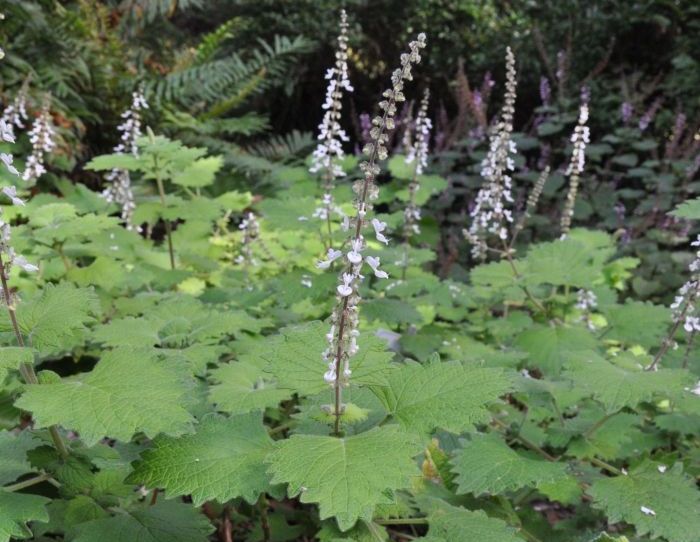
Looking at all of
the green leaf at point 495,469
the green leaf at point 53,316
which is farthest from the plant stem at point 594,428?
the green leaf at point 53,316

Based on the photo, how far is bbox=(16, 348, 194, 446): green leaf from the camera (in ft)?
3.84

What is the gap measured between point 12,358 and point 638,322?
7.81 feet

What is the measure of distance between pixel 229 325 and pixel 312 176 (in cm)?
262

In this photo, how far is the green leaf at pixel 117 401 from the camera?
117 centimetres

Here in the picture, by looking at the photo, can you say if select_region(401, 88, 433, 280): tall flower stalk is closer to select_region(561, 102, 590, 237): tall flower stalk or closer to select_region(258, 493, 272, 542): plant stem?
select_region(561, 102, 590, 237): tall flower stalk

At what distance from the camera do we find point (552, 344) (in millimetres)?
2723

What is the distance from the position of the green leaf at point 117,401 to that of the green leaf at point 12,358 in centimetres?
6

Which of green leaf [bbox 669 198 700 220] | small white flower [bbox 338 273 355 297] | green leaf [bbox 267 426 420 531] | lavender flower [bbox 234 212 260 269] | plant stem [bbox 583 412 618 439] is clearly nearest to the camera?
green leaf [bbox 267 426 420 531]

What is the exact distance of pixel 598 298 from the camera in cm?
344

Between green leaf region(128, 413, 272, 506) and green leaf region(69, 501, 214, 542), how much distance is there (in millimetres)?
171

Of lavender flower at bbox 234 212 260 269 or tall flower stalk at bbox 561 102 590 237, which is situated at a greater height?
tall flower stalk at bbox 561 102 590 237

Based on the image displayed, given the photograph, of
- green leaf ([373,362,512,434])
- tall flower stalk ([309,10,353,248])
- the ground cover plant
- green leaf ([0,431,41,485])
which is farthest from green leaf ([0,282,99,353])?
tall flower stalk ([309,10,353,248])

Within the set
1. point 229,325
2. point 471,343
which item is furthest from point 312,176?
point 229,325

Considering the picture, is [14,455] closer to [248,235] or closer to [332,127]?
[332,127]
